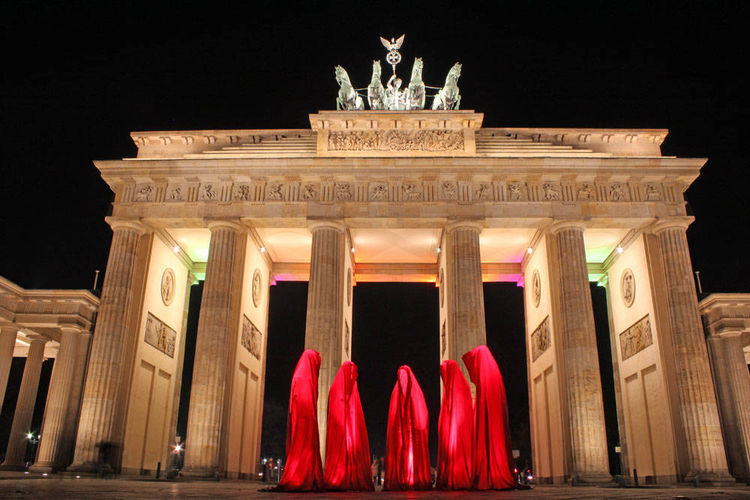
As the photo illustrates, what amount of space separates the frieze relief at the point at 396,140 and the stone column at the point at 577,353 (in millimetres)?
5483

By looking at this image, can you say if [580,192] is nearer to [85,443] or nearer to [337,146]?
[337,146]

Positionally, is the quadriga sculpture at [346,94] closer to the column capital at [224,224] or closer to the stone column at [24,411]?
the column capital at [224,224]

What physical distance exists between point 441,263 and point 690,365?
10678 millimetres

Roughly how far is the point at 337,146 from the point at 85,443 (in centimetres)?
1446

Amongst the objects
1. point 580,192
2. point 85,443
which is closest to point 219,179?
point 85,443

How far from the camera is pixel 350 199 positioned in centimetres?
2345

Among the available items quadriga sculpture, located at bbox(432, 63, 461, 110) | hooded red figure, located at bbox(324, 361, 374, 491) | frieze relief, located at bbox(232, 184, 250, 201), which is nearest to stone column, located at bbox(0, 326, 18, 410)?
frieze relief, located at bbox(232, 184, 250, 201)

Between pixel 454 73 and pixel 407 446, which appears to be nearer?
pixel 407 446

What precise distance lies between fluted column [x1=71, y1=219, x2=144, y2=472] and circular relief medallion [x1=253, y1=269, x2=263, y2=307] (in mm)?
5267

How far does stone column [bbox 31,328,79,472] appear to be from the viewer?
2302 centimetres

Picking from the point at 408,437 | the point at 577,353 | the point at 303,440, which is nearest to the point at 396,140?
the point at 577,353

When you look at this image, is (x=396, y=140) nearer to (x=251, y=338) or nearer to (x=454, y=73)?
(x=454, y=73)

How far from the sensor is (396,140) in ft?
80.8

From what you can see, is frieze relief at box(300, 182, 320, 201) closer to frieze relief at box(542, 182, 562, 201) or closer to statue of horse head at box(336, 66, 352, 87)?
statue of horse head at box(336, 66, 352, 87)
